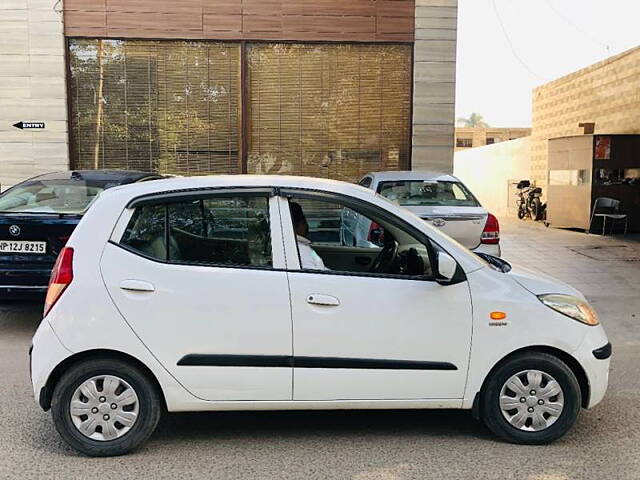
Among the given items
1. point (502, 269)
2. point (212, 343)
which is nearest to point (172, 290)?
point (212, 343)

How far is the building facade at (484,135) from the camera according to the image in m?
40.5

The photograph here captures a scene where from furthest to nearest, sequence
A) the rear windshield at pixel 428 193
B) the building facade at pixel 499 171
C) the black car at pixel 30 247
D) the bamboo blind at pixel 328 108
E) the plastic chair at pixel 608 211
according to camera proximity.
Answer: the building facade at pixel 499 171, the plastic chair at pixel 608 211, the bamboo blind at pixel 328 108, the rear windshield at pixel 428 193, the black car at pixel 30 247

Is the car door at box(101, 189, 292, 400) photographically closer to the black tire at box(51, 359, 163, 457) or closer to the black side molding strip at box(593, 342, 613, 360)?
the black tire at box(51, 359, 163, 457)

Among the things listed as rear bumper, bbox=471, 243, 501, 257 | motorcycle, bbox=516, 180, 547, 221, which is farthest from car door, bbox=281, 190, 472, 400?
motorcycle, bbox=516, 180, 547, 221

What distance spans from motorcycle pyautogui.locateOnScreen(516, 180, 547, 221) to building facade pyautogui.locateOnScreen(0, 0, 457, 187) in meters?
7.35

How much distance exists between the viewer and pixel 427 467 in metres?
3.91

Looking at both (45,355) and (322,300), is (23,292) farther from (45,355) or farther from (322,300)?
(322,300)

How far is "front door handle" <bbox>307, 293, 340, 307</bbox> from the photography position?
4012 mm


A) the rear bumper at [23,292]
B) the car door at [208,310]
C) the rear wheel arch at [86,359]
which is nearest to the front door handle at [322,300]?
the car door at [208,310]

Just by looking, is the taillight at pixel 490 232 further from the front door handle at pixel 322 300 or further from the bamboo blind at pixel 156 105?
the bamboo blind at pixel 156 105

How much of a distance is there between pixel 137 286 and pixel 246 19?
30.1ft

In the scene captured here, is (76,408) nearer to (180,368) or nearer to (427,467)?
(180,368)

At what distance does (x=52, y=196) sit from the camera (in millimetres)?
7363

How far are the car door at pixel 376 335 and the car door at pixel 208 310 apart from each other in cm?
10
